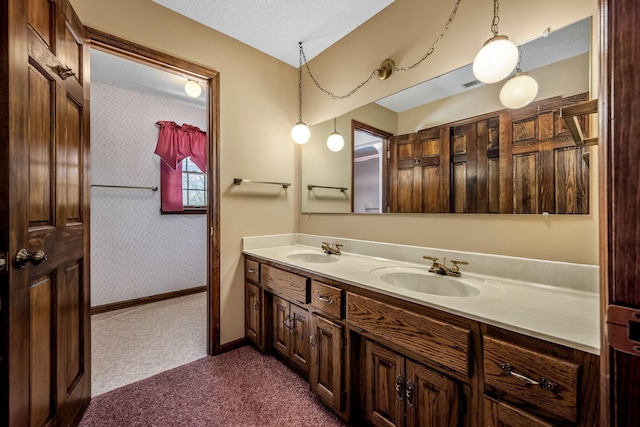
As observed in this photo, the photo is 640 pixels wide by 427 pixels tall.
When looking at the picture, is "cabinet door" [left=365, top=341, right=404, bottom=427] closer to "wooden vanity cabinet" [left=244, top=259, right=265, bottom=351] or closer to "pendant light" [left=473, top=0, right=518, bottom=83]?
"wooden vanity cabinet" [left=244, top=259, right=265, bottom=351]

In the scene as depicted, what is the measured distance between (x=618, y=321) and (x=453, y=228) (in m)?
1.16

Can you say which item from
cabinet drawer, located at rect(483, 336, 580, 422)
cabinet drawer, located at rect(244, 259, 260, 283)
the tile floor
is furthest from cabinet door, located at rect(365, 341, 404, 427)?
the tile floor

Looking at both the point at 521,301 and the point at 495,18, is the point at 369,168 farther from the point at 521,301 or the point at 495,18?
the point at 521,301

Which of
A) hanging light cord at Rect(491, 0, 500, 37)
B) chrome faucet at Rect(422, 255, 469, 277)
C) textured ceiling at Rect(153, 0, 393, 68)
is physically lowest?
chrome faucet at Rect(422, 255, 469, 277)

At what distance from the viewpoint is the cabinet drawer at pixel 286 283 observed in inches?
62.1

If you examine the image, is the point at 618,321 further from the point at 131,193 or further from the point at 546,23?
the point at 131,193

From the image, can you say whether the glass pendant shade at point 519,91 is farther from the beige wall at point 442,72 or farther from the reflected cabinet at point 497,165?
the beige wall at point 442,72

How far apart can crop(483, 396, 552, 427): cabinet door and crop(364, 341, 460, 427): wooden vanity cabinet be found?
105 millimetres

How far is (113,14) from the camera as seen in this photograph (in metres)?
1.62

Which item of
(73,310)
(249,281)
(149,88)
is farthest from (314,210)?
(149,88)

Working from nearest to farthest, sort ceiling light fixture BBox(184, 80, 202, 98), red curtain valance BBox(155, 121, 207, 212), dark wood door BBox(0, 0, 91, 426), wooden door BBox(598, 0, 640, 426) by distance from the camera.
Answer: wooden door BBox(598, 0, 640, 426)
dark wood door BBox(0, 0, 91, 426)
ceiling light fixture BBox(184, 80, 202, 98)
red curtain valance BBox(155, 121, 207, 212)

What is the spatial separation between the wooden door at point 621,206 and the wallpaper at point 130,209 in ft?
12.2

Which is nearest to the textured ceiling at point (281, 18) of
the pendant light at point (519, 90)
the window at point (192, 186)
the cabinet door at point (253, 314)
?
the pendant light at point (519, 90)

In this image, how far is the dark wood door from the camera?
874mm
